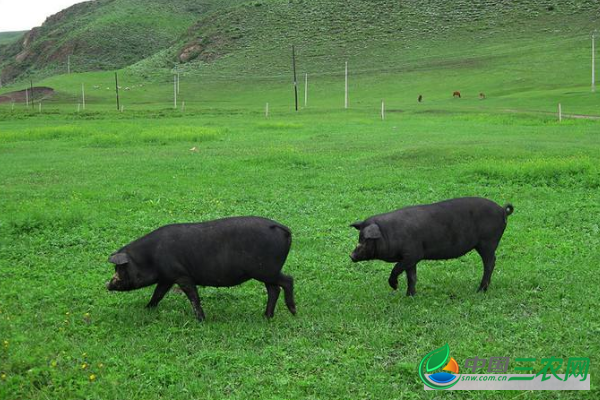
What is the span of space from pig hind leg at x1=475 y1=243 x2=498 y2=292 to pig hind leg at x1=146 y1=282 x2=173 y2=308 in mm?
3880

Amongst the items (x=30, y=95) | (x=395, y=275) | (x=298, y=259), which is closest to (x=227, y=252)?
(x=395, y=275)

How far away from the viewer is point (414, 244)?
8.27 meters

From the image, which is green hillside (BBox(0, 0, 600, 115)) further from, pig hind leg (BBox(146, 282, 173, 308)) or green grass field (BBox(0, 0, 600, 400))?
pig hind leg (BBox(146, 282, 173, 308))

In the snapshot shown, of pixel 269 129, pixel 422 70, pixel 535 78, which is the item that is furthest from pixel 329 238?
pixel 422 70

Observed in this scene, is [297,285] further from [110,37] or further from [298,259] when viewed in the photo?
[110,37]

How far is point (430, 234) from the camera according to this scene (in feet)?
27.5

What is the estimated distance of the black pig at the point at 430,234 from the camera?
27.0ft

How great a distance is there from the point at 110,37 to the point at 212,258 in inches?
Result: 4957

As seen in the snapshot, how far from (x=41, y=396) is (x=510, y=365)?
4.21 metres

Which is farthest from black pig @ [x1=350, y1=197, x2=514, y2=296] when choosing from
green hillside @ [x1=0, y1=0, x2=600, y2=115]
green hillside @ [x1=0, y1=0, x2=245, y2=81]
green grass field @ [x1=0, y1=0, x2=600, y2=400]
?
green hillside @ [x1=0, y1=0, x2=245, y2=81]

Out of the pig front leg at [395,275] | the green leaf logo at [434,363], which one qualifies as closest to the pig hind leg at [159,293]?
the pig front leg at [395,275]

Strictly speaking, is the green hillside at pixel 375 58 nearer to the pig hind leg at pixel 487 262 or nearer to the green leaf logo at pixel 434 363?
the pig hind leg at pixel 487 262

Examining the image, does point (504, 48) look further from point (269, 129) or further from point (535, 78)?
point (269, 129)

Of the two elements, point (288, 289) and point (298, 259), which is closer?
point (288, 289)
